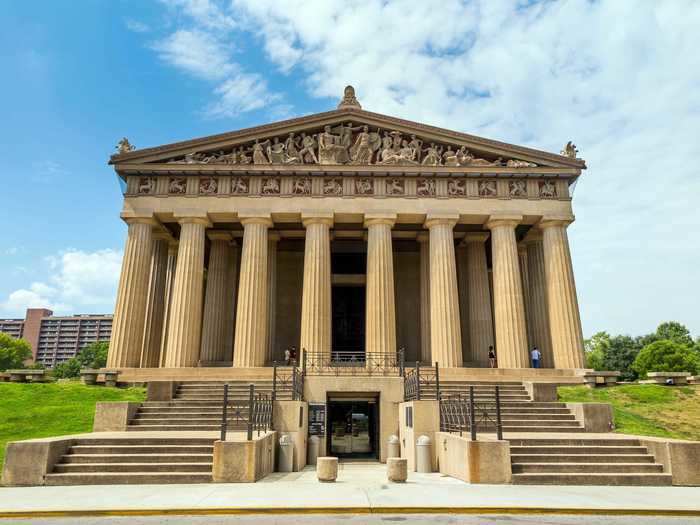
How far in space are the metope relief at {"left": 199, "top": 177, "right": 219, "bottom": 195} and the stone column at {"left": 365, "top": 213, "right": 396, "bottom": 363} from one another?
9.00m

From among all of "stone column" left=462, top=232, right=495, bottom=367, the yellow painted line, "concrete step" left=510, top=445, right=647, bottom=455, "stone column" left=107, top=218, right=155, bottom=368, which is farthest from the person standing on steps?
the yellow painted line

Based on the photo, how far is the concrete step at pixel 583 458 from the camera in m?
13.0

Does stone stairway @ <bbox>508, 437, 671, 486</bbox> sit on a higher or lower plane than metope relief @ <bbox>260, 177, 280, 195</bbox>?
lower

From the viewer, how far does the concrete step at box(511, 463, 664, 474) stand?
12.6 metres

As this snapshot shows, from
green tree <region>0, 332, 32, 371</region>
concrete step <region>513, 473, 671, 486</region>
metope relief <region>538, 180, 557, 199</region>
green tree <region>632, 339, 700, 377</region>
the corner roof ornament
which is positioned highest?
the corner roof ornament

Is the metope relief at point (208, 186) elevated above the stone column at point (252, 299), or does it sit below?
above

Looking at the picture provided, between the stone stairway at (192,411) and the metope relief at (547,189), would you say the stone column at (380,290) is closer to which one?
the stone stairway at (192,411)

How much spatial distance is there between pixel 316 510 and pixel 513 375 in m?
18.1

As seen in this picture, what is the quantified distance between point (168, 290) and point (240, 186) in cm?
867

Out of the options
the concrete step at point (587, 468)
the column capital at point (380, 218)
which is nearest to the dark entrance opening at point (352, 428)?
the concrete step at point (587, 468)

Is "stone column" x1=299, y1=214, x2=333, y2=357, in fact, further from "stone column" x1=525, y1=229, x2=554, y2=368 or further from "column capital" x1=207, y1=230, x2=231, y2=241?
"stone column" x1=525, y1=229, x2=554, y2=368

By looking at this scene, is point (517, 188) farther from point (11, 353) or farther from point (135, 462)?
point (11, 353)

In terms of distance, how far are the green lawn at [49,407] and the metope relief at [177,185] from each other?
11644 millimetres

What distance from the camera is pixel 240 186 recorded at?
29656mm
